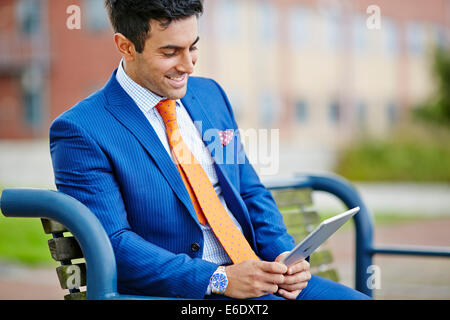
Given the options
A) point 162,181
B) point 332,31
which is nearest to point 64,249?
point 162,181

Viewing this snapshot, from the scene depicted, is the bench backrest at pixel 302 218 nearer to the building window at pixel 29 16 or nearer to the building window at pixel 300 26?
the building window at pixel 29 16

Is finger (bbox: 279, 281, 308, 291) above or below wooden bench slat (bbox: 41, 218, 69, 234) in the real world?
below

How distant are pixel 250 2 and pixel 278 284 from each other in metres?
22.9

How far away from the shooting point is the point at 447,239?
929cm

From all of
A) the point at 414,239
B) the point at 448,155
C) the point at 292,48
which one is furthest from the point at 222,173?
the point at 292,48

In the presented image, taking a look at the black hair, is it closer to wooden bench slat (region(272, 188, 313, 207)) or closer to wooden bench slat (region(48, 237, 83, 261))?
wooden bench slat (region(48, 237, 83, 261))

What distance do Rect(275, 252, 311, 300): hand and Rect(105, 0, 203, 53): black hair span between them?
0.86 meters

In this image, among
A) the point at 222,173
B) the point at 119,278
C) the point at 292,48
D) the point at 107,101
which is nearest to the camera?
the point at 119,278

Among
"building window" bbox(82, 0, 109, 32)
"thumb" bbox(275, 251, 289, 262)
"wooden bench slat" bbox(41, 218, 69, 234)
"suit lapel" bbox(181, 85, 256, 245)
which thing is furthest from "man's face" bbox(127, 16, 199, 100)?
"building window" bbox(82, 0, 109, 32)

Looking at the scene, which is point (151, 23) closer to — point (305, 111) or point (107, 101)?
point (107, 101)

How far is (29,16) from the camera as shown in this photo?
24062 mm

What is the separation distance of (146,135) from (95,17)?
22.1m

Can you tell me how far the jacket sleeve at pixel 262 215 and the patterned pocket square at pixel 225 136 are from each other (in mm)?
56

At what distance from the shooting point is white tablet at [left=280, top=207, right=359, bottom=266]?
204 cm
